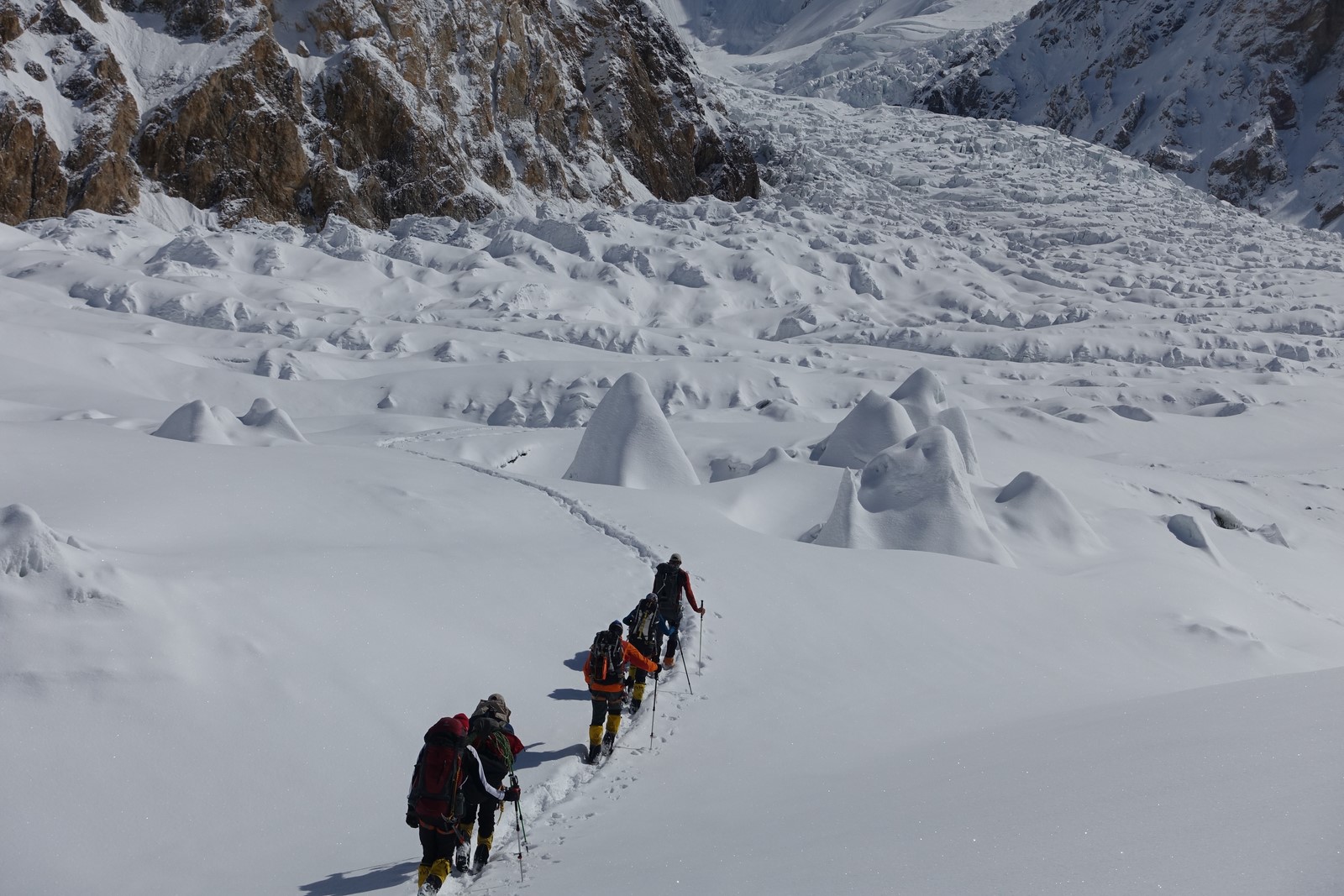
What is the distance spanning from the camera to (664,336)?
1928 inches

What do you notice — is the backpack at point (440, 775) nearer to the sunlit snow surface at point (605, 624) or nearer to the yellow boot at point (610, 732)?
the sunlit snow surface at point (605, 624)

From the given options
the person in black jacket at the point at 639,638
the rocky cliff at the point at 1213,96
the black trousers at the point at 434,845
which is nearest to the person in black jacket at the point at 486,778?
the black trousers at the point at 434,845

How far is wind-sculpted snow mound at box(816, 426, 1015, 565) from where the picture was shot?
55.8 ft

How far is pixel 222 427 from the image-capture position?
20156mm

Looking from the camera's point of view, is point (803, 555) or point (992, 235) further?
point (992, 235)

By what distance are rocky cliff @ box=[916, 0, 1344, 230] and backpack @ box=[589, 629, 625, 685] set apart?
424 feet

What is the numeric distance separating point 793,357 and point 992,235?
4768cm

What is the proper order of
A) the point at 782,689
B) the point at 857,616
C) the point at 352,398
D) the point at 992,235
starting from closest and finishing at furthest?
1. the point at 782,689
2. the point at 857,616
3. the point at 352,398
4. the point at 992,235

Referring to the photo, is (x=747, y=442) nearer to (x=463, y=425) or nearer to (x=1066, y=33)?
(x=463, y=425)

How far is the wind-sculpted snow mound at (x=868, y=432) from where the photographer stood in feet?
77.4

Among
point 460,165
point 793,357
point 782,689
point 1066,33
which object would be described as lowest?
point 793,357

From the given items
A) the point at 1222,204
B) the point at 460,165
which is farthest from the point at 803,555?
the point at 1222,204

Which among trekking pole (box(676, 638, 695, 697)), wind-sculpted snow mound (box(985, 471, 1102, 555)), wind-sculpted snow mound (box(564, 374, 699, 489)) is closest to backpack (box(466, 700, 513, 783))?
trekking pole (box(676, 638, 695, 697))

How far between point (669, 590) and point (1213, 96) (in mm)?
148752
